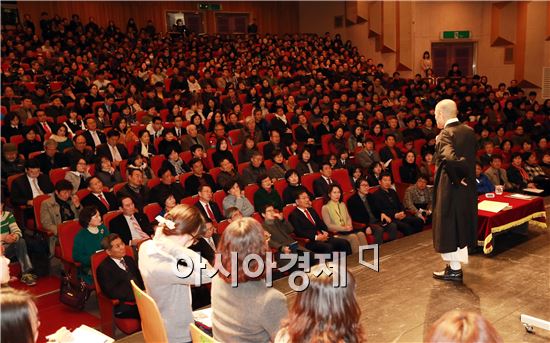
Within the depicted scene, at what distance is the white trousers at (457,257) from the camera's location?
12.3 ft

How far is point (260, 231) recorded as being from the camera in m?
1.99

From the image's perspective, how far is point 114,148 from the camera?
283 inches

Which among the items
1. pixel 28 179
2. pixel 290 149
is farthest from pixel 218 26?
pixel 28 179

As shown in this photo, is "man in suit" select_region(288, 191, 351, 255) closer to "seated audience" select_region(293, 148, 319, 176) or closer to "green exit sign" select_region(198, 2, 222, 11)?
"seated audience" select_region(293, 148, 319, 176)

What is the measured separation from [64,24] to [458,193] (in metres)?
12.1

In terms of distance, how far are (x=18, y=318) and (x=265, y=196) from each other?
4.30 metres

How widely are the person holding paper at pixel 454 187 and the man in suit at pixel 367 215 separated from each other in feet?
6.12

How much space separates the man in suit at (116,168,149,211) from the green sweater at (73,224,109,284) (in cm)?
123

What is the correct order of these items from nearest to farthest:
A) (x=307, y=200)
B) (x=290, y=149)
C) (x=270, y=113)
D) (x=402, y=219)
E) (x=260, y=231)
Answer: (x=260, y=231) → (x=307, y=200) → (x=402, y=219) → (x=290, y=149) → (x=270, y=113)

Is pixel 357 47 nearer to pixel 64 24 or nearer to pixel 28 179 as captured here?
pixel 64 24

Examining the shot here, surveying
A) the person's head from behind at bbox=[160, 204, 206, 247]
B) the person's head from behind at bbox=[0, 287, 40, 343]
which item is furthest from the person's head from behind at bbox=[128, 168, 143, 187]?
the person's head from behind at bbox=[0, 287, 40, 343]

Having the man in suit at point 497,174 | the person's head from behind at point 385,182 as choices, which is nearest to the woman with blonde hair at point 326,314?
the person's head from behind at point 385,182

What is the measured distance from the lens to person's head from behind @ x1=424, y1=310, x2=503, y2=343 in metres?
1.33

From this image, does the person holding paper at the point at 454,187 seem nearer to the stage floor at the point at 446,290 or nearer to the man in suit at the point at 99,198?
the stage floor at the point at 446,290
